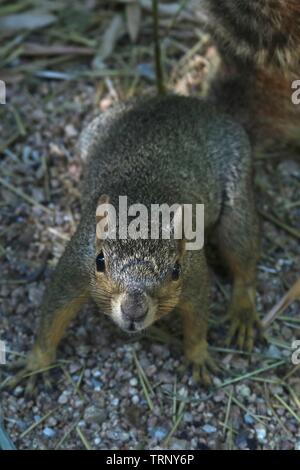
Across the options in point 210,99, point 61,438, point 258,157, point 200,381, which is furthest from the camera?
point 258,157

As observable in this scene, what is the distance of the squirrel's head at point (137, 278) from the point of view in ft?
9.22

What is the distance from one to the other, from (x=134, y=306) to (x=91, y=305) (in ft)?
3.40

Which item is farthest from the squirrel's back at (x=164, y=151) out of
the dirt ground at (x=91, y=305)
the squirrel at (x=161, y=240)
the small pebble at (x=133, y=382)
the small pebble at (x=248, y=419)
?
the small pebble at (x=248, y=419)

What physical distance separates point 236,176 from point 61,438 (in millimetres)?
1525

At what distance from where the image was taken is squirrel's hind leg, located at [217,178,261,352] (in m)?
3.77

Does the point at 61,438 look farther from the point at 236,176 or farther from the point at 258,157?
the point at 258,157

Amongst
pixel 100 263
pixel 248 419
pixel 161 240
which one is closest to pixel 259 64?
pixel 161 240

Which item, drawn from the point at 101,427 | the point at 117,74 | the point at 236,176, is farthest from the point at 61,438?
the point at 117,74

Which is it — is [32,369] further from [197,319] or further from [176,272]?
[176,272]

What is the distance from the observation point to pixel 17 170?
14.1ft

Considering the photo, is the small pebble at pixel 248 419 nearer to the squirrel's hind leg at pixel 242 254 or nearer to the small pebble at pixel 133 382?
the squirrel's hind leg at pixel 242 254

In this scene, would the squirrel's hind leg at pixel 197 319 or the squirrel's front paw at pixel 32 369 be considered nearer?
the squirrel's hind leg at pixel 197 319

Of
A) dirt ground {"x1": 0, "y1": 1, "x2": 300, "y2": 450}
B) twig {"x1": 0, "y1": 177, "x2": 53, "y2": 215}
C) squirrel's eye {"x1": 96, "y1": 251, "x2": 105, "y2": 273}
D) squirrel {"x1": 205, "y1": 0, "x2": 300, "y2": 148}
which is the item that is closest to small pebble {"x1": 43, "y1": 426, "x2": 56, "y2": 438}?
dirt ground {"x1": 0, "y1": 1, "x2": 300, "y2": 450}

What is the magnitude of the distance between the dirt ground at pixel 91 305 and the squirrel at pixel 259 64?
45cm
